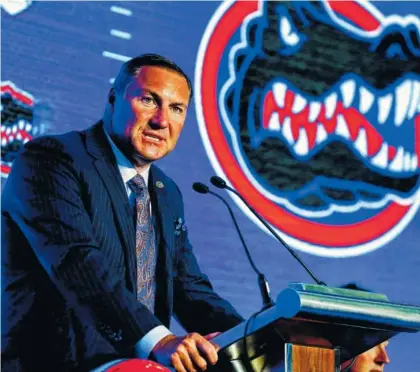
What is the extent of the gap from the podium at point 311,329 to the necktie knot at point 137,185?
72cm

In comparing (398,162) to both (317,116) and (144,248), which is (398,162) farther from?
(144,248)

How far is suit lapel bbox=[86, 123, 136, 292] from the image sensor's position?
2.69m

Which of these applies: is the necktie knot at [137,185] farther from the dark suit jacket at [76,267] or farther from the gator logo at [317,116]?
the gator logo at [317,116]

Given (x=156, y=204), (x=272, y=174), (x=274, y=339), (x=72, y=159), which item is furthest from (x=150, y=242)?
(x=272, y=174)

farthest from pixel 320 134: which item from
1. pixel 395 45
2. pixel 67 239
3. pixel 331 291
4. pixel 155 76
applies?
pixel 331 291

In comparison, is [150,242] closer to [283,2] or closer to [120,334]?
[120,334]

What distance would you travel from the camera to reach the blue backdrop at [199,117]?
11.1 ft

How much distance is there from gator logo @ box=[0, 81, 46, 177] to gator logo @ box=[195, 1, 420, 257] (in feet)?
2.47

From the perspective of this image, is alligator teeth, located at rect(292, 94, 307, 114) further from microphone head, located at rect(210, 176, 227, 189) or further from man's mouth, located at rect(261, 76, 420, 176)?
microphone head, located at rect(210, 176, 227, 189)

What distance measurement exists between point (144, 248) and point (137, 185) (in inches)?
8.5

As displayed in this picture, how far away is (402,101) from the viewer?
4379mm

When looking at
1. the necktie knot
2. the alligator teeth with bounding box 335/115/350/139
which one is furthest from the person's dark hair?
the alligator teeth with bounding box 335/115/350/139

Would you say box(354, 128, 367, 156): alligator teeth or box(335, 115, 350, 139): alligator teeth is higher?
box(335, 115, 350, 139): alligator teeth

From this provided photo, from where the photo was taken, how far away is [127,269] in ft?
8.79
